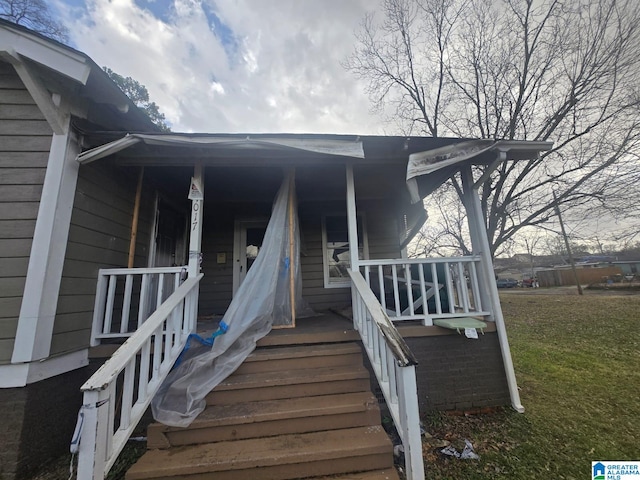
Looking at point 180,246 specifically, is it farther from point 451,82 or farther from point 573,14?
point 573,14

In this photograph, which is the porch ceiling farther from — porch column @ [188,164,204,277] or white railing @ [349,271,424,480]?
white railing @ [349,271,424,480]

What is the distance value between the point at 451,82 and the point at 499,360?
396 inches

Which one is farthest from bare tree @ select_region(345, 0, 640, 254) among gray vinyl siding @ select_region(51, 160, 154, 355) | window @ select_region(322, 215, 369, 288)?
gray vinyl siding @ select_region(51, 160, 154, 355)

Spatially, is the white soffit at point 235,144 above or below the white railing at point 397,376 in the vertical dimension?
above

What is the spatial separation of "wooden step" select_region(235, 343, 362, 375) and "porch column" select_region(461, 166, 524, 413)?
5.82 ft

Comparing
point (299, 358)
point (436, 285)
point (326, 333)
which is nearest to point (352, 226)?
point (436, 285)

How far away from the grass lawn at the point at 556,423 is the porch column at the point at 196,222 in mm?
2971

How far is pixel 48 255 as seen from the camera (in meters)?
2.29

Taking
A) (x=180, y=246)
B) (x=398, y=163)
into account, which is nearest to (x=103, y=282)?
(x=180, y=246)

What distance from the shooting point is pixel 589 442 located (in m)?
2.40

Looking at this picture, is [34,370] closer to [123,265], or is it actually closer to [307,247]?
[123,265]

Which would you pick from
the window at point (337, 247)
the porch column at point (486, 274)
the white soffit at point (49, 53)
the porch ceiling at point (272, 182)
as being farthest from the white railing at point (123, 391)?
the porch column at point (486, 274)

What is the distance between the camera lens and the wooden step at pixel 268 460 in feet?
5.77

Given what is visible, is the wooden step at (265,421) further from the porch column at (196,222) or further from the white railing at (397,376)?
the porch column at (196,222)
